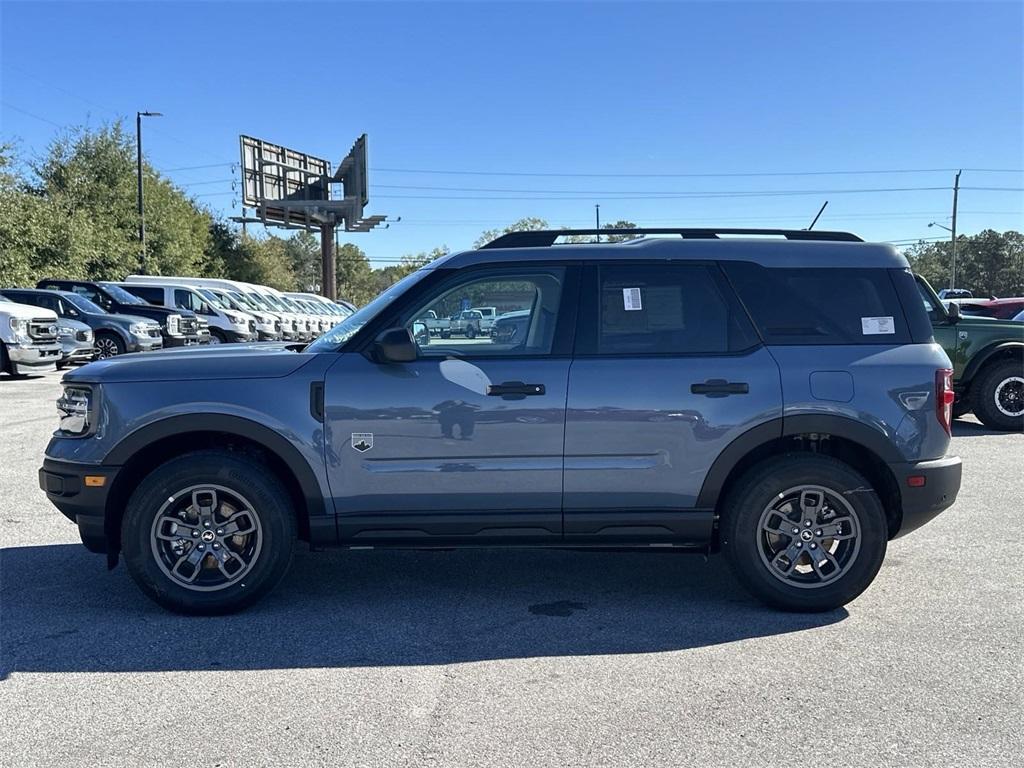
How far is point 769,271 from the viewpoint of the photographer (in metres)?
4.37

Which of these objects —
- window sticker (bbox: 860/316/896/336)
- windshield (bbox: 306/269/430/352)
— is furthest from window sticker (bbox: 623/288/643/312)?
window sticker (bbox: 860/316/896/336)

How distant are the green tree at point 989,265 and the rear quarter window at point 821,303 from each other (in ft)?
260

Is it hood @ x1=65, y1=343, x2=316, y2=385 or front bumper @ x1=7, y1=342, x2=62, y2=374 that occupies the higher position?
hood @ x1=65, y1=343, x2=316, y2=385

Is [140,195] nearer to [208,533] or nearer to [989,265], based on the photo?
[208,533]

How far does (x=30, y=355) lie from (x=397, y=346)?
44.0 ft

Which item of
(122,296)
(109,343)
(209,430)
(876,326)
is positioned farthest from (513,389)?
(122,296)

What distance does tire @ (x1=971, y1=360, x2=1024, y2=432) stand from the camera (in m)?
10.1

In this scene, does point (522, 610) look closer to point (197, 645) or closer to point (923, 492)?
point (197, 645)

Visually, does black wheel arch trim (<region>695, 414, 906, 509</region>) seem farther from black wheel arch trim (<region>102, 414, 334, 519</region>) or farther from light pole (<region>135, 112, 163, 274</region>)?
light pole (<region>135, 112, 163, 274</region>)

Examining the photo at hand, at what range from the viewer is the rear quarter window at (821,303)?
4305 millimetres

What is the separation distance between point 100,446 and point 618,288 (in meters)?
2.76

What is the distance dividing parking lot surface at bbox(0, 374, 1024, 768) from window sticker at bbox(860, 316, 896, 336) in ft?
4.85

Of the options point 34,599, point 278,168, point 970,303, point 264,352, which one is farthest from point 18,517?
point 278,168

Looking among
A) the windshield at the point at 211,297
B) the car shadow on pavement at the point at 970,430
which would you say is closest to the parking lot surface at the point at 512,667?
the car shadow on pavement at the point at 970,430
